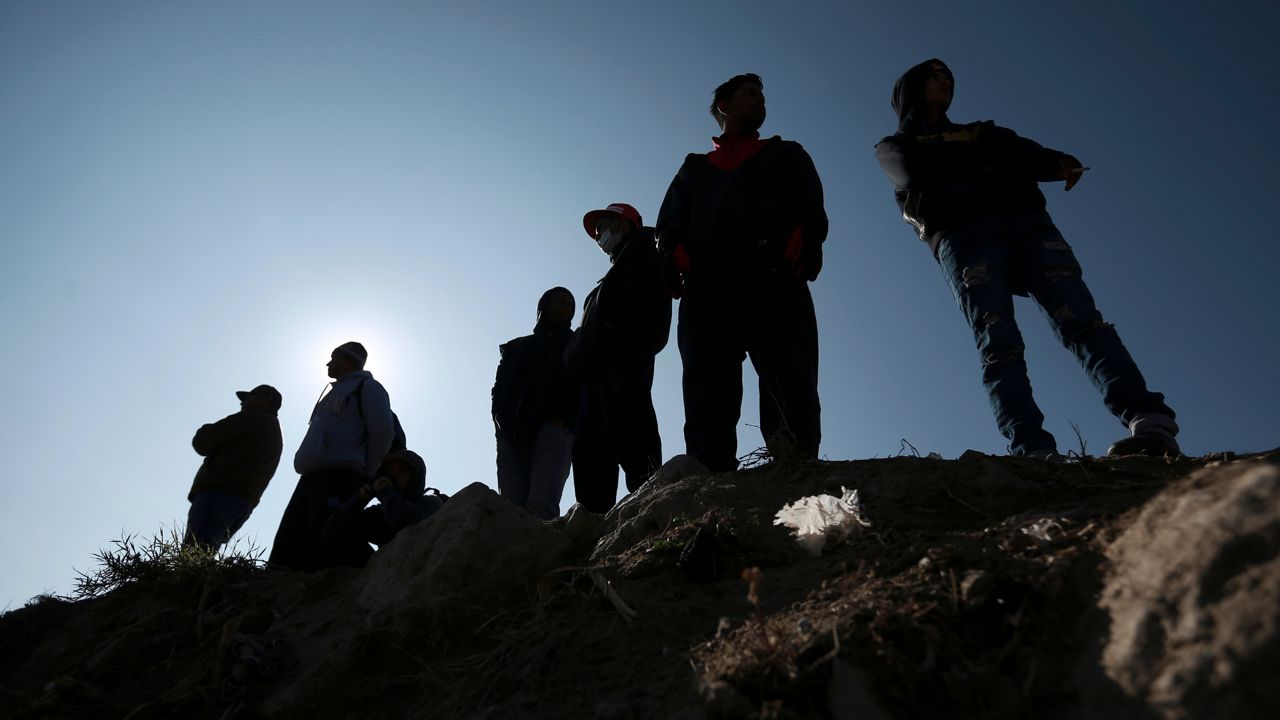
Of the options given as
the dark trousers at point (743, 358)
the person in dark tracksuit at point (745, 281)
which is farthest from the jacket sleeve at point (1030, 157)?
the dark trousers at point (743, 358)

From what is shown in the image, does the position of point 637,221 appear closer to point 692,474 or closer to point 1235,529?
point 692,474

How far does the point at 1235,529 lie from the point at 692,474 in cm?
208

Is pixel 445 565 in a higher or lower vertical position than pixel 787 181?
lower

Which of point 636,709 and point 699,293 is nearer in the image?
point 636,709

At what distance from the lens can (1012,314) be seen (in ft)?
11.1

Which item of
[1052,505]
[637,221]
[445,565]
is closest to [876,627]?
[1052,505]

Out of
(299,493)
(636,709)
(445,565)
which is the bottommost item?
(636,709)

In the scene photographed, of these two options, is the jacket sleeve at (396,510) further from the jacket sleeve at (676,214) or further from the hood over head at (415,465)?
the jacket sleeve at (676,214)

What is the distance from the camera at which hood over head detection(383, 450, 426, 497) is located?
13.5 feet

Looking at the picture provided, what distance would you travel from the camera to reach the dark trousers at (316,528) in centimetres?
351

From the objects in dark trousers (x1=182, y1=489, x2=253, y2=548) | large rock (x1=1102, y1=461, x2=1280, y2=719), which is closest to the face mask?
dark trousers (x1=182, y1=489, x2=253, y2=548)

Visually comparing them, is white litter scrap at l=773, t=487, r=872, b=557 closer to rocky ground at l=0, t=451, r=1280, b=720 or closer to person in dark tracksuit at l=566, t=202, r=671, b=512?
rocky ground at l=0, t=451, r=1280, b=720

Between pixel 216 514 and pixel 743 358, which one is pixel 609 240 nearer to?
pixel 743 358

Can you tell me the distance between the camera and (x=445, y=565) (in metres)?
2.33
